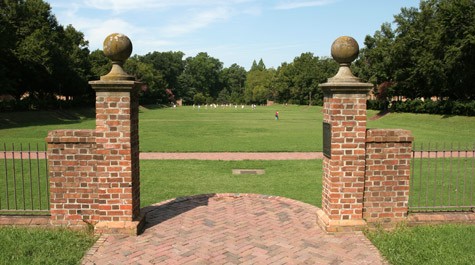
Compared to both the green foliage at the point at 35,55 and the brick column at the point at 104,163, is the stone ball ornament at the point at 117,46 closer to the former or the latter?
the brick column at the point at 104,163

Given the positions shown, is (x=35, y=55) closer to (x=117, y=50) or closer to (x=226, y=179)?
(x=226, y=179)

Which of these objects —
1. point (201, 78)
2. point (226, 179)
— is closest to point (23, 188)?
point (226, 179)

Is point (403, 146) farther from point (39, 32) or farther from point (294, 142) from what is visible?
point (39, 32)

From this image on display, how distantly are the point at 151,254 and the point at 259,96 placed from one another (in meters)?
109

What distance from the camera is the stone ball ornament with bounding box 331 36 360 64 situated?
5.59 metres

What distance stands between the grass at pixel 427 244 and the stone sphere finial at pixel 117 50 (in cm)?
454

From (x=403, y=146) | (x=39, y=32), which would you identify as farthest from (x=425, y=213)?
(x=39, y=32)

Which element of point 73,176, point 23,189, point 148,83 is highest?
point 148,83

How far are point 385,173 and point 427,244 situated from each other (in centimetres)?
117

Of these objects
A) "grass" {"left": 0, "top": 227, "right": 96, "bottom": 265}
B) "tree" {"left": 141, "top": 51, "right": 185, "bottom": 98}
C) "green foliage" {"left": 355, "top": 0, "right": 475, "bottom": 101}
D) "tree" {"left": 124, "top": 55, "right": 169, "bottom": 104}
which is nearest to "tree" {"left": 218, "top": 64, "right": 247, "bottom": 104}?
"tree" {"left": 141, "top": 51, "right": 185, "bottom": 98}

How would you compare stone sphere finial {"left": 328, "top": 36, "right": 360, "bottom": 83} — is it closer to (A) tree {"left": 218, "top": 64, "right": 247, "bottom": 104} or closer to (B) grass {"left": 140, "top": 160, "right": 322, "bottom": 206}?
(B) grass {"left": 140, "top": 160, "right": 322, "bottom": 206}

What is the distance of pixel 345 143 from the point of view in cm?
558

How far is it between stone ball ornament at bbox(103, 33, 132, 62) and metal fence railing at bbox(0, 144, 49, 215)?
6.68 feet

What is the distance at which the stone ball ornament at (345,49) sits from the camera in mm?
5586
